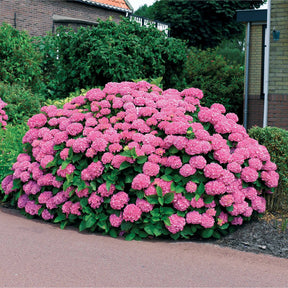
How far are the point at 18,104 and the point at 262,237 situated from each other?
18.9ft

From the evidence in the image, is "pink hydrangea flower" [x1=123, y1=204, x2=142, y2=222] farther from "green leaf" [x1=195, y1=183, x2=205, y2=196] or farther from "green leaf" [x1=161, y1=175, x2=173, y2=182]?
"green leaf" [x1=195, y1=183, x2=205, y2=196]

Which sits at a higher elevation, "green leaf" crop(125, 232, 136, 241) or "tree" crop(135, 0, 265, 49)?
"tree" crop(135, 0, 265, 49)

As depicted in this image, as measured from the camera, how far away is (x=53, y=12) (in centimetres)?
1719

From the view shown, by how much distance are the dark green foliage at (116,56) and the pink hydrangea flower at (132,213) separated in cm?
383

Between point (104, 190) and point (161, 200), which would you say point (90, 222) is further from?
point (161, 200)

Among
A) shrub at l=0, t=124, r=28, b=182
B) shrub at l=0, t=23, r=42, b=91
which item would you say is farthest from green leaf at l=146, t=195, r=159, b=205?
shrub at l=0, t=23, r=42, b=91

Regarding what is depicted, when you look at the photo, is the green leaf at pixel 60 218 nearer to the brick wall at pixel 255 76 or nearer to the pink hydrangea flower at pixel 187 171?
the pink hydrangea flower at pixel 187 171

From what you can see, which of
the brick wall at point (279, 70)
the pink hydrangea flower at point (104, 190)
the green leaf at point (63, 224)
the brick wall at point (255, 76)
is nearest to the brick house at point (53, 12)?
the brick wall at point (255, 76)

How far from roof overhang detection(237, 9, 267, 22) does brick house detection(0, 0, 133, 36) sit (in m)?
4.97

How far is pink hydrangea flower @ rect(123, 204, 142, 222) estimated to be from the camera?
442cm

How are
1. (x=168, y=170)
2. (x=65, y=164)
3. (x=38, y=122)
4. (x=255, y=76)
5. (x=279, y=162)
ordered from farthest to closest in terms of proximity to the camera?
(x=255, y=76), (x=38, y=122), (x=279, y=162), (x=65, y=164), (x=168, y=170)

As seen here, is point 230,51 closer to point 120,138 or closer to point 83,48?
point 83,48

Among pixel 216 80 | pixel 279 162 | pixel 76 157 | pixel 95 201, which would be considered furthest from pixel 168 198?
pixel 216 80

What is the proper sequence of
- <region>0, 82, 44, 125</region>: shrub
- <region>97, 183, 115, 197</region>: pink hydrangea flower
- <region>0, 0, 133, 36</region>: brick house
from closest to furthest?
<region>97, 183, 115, 197</region>: pink hydrangea flower < <region>0, 82, 44, 125</region>: shrub < <region>0, 0, 133, 36</region>: brick house
